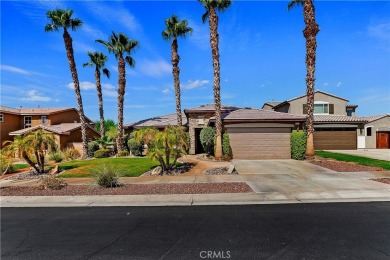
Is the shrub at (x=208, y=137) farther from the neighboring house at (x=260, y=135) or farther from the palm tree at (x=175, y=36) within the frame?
the palm tree at (x=175, y=36)

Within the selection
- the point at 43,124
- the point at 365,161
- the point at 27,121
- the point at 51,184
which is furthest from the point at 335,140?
the point at 27,121

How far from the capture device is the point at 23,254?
16.0 ft

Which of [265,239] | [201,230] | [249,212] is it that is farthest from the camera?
[249,212]

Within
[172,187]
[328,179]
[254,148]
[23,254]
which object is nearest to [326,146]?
[254,148]

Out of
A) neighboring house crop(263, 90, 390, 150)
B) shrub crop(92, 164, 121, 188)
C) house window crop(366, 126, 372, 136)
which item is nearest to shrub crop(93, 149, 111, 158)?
shrub crop(92, 164, 121, 188)

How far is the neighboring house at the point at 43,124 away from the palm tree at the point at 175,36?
1297cm

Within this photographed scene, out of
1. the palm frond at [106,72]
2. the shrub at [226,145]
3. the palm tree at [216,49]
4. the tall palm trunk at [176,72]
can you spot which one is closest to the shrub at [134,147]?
the tall palm trunk at [176,72]

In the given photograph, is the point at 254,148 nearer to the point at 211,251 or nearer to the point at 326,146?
the point at 326,146

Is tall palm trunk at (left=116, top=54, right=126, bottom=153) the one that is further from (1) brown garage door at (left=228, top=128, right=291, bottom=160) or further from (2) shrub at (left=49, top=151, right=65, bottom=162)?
(1) brown garage door at (left=228, top=128, right=291, bottom=160)

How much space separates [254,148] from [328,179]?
862 centimetres

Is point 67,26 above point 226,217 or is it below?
above

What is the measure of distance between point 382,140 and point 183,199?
33760mm

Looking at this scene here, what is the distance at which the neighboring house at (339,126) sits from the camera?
27.9 m

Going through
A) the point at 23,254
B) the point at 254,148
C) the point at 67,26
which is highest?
the point at 67,26
